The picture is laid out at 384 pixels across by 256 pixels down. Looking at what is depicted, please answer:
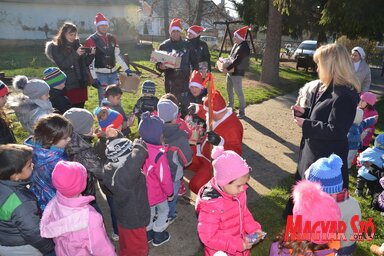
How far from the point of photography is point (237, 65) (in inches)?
336

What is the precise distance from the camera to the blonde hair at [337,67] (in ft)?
11.2

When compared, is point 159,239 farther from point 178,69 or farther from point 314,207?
point 178,69

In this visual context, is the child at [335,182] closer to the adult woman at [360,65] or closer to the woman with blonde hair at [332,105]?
the woman with blonde hair at [332,105]

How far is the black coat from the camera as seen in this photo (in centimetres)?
337

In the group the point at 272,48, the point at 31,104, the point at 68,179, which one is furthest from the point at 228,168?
the point at 272,48

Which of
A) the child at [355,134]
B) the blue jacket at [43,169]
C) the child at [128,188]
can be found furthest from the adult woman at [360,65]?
the blue jacket at [43,169]

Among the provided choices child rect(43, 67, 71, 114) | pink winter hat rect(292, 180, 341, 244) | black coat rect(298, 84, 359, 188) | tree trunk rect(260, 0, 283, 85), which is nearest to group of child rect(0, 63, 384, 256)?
pink winter hat rect(292, 180, 341, 244)

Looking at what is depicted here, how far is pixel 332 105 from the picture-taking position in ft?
11.2

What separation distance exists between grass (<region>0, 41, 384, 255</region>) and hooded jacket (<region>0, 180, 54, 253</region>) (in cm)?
190

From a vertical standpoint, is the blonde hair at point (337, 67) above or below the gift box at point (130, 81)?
above

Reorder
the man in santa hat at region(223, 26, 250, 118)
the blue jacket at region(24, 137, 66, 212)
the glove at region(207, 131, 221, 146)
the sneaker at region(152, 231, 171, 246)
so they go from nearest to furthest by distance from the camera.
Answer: the blue jacket at region(24, 137, 66, 212), the sneaker at region(152, 231, 171, 246), the glove at region(207, 131, 221, 146), the man in santa hat at region(223, 26, 250, 118)

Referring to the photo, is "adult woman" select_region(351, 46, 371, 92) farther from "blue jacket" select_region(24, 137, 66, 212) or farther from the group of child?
"blue jacket" select_region(24, 137, 66, 212)

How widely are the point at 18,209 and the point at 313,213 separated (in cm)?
226

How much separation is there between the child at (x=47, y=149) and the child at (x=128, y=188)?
0.45m
